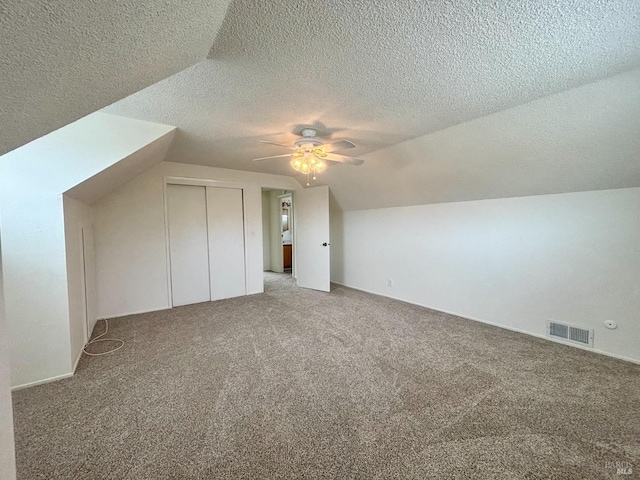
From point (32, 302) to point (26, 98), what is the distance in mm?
2025

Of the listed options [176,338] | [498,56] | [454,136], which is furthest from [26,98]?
[454,136]

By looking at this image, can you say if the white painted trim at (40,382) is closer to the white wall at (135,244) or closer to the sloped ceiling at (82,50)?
the white wall at (135,244)

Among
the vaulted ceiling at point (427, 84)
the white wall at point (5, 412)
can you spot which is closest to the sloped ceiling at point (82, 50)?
the vaulted ceiling at point (427, 84)

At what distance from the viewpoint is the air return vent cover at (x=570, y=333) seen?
2.58 m

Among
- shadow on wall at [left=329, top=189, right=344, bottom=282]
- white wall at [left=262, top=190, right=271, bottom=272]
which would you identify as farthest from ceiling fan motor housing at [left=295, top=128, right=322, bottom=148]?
white wall at [left=262, top=190, right=271, bottom=272]

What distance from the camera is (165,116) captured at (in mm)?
2238

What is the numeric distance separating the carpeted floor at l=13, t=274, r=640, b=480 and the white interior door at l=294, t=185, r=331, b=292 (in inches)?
80.5

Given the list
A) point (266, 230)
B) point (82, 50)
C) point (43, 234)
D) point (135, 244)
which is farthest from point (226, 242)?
point (82, 50)

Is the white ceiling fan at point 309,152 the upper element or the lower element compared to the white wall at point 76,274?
upper

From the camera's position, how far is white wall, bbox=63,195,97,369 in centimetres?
224

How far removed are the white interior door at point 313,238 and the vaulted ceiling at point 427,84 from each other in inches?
72.9

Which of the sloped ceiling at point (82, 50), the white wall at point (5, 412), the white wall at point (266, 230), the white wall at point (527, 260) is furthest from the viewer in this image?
the white wall at point (266, 230)

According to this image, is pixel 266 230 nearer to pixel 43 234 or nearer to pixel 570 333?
pixel 43 234

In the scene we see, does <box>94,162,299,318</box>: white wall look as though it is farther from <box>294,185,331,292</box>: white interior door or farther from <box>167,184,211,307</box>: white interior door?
<box>294,185,331,292</box>: white interior door
